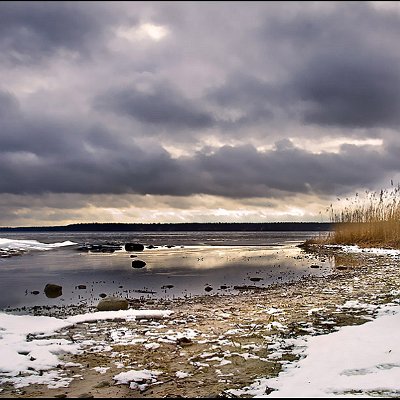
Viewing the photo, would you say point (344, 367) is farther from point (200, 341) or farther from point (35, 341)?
point (35, 341)

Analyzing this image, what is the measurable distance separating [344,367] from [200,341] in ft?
9.49

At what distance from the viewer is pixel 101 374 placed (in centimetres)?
650

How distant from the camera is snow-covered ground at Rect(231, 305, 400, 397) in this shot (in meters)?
5.39

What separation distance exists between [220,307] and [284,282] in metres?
7.05

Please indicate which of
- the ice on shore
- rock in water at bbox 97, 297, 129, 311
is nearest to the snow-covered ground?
the ice on shore

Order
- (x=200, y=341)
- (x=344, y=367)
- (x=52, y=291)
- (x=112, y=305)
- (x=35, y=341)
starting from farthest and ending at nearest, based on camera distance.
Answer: (x=52, y=291) < (x=112, y=305) < (x=35, y=341) < (x=200, y=341) < (x=344, y=367)

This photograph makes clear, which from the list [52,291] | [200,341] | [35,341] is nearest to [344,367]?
[200,341]

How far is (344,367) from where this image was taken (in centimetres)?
629

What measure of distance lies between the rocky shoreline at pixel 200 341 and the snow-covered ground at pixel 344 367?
1.15 ft

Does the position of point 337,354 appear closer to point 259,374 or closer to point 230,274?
point 259,374

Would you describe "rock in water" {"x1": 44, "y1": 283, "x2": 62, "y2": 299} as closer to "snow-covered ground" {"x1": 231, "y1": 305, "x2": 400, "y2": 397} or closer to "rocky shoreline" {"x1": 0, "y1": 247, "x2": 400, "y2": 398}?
"rocky shoreline" {"x1": 0, "y1": 247, "x2": 400, "y2": 398}

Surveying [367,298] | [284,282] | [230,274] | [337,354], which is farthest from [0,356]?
[230,274]

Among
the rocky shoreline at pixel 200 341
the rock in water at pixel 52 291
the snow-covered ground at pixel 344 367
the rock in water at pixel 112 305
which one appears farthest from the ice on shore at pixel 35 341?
the rock in water at pixel 52 291

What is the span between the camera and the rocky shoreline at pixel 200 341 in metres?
5.98
